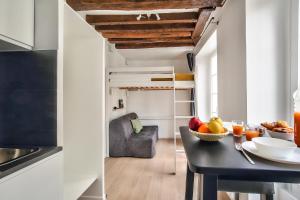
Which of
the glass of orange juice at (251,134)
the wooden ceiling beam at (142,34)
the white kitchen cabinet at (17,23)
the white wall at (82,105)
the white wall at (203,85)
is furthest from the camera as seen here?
the white wall at (203,85)

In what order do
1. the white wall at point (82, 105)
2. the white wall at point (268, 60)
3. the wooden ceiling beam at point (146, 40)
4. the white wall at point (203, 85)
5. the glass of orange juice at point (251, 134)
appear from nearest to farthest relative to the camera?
the glass of orange juice at point (251, 134) → the white wall at point (268, 60) → the white wall at point (82, 105) → the wooden ceiling beam at point (146, 40) → the white wall at point (203, 85)

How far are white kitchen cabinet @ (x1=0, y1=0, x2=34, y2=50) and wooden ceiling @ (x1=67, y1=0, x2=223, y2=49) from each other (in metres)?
1.21

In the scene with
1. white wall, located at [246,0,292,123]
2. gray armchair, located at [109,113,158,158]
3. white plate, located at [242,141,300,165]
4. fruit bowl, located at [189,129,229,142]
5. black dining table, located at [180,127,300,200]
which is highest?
white wall, located at [246,0,292,123]

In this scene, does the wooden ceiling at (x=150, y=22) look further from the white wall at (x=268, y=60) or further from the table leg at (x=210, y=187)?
the table leg at (x=210, y=187)

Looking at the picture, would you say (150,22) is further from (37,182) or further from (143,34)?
(37,182)

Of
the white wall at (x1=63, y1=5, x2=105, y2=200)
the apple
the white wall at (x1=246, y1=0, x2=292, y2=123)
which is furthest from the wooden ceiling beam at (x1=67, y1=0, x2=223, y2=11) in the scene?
the apple

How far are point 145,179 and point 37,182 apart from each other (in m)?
1.91

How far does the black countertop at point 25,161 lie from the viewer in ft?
2.74

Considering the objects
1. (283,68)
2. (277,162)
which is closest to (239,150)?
(277,162)

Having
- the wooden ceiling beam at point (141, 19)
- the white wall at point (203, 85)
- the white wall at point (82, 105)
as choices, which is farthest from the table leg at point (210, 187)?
the white wall at point (203, 85)

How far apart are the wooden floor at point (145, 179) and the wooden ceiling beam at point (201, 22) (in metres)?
2.41

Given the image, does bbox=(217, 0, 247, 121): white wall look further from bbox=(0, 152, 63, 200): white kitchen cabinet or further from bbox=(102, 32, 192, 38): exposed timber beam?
bbox=(0, 152, 63, 200): white kitchen cabinet

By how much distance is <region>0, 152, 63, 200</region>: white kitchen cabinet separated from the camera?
86 cm

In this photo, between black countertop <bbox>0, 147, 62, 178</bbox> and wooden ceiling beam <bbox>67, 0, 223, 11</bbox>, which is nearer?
black countertop <bbox>0, 147, 62, 178</bbox>
